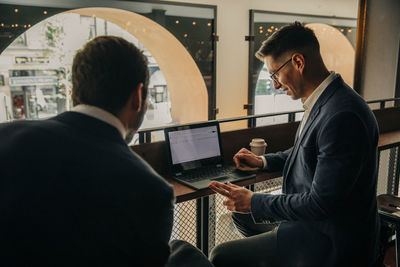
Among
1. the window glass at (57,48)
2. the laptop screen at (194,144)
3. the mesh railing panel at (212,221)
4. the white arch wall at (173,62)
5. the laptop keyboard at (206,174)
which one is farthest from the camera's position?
the white arch wall at (173,62)

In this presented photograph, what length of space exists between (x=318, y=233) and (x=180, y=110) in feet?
12.2

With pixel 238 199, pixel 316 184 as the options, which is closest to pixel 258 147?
pixel 238 199

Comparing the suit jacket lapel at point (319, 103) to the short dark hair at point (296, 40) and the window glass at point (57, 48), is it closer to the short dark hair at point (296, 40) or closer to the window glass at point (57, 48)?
the short dark hair at point (296, 40)

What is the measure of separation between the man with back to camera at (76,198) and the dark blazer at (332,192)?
0.68 m

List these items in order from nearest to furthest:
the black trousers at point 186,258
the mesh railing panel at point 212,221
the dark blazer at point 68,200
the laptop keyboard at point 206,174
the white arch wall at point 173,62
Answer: the dark blazer at point 68,200 < the black trousers at point 186,258 < the laptop keyboard at point 206,174 < the mesh railing panel at point 212,221 < the white arch wall at point 173,62

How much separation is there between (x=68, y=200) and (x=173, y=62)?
4.03 m

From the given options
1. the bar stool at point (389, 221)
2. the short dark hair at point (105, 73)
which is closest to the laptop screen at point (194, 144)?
the bar stool at point (389, 221)

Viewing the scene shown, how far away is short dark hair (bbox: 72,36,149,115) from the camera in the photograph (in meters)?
0.84

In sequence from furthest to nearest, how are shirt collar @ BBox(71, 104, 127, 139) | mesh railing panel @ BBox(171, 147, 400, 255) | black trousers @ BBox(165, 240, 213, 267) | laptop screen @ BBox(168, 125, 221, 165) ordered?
mesh railing panel @ BBox(171, 147, 400, 255)
laptop screen @ BBox(168, 125, 221, 165)
black trousers @ BBox(165, 240, 213, 267)
shirt collar @ BBox(71, 104, 127, 139)

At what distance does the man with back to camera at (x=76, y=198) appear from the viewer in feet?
2.30

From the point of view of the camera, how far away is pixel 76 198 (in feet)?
2.31

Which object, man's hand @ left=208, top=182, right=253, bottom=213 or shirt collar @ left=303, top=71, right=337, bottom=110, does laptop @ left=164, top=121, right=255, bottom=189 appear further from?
shirt collar @ left=303, top=71, right=337, bottom=110

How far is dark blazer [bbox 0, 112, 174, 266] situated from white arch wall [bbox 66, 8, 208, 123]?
3.13 metres

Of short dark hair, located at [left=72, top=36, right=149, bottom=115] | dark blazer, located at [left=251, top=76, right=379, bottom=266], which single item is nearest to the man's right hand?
dark blazer, located at [left=251, top=76, right=379, bottom=266]
